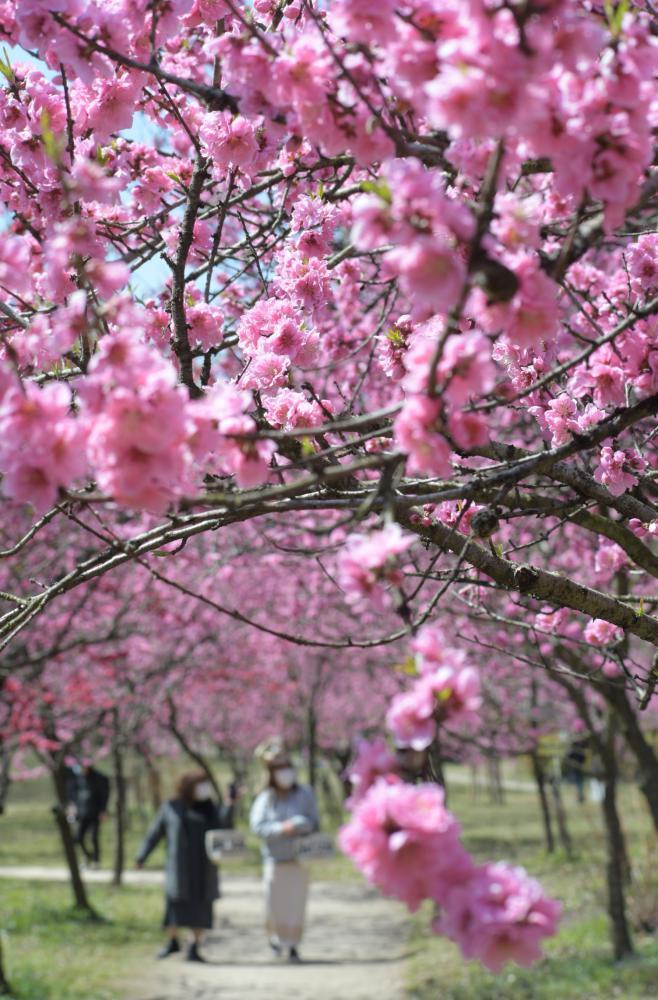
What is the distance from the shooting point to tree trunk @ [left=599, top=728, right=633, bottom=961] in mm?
8461

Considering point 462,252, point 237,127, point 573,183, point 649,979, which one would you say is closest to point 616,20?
point 573,183

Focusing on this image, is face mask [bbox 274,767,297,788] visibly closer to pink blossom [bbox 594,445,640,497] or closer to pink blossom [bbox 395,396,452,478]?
pink blossom [bbox 594,445,640,497]

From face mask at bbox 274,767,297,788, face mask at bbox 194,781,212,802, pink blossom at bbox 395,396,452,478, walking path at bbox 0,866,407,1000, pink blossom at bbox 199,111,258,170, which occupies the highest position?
pink blossom at bbox 199,111,258,170

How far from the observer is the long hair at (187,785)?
10391mm

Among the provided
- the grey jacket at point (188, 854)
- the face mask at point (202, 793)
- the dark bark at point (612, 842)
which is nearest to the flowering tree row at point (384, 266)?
the dark bark at point (612, 842)

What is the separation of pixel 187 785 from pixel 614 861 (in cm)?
435

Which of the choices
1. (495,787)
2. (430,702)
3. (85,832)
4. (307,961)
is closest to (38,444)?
(430,702)

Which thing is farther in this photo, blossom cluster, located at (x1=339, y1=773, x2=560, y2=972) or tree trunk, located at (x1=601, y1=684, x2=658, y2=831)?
tree trunk, located at (x1=601, y1=684, x2=658, y2=831)

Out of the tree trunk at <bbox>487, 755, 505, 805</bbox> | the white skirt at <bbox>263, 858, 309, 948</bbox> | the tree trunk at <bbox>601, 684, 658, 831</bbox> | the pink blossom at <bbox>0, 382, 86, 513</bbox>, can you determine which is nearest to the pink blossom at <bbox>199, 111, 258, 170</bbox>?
the pink blossom at <bbox>0, 382, 86, 513</bbox>

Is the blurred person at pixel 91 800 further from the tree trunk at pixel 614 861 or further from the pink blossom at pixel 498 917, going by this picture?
the pink blossom at pixel 498 917

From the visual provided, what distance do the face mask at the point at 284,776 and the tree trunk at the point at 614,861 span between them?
120 inches

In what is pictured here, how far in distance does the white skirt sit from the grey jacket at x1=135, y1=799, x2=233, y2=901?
0.62 m

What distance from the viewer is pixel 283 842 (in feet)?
→ 32.6

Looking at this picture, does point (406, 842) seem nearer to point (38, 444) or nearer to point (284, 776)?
point (38, 444)
